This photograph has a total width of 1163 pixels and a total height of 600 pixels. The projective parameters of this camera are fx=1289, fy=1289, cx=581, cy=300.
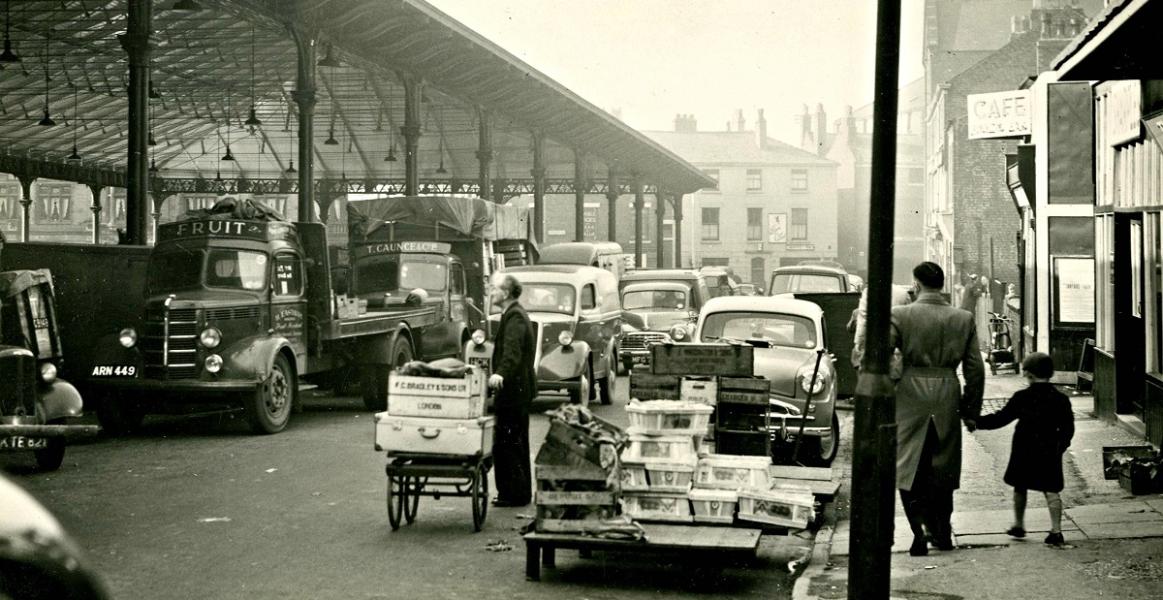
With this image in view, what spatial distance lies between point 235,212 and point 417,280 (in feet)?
17.4

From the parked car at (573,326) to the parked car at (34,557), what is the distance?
1554cm

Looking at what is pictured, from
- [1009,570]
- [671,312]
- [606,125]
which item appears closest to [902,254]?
[606,125]

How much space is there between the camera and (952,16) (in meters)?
72.3

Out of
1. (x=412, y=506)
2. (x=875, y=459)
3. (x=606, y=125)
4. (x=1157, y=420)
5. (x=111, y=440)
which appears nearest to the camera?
(x=875, y=459)

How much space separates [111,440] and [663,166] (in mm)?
48838

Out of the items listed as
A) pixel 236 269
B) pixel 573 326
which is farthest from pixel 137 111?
pixel 573 326

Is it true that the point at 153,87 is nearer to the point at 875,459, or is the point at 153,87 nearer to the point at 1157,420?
the point at 1157,420

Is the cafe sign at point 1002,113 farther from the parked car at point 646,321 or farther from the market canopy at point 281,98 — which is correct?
the market canopy at point 281,98

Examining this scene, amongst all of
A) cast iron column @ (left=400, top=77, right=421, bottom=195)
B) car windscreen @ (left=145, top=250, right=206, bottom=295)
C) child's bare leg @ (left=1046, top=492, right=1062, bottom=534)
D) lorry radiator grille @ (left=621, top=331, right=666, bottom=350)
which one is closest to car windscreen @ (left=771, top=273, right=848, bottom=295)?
lorry radiator grille @ (left=621, top=331, right=666, bottom=350)

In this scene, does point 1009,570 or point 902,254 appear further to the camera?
point 902,254

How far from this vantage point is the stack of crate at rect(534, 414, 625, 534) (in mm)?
7992

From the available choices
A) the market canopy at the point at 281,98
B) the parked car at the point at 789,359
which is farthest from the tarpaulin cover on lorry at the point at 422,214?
the parked car at the point at 789,359

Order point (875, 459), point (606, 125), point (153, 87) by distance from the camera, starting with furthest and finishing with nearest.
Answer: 1. point (606, 125)
2. point (153, 87)
3. point (875, 459)

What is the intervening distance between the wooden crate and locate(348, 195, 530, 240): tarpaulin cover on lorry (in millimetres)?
15506
